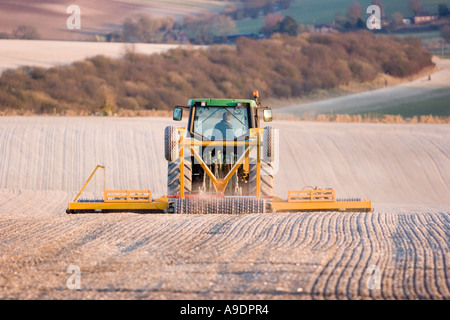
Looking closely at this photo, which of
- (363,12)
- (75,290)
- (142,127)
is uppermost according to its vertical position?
(363,12)

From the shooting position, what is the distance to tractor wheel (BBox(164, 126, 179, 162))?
495 inches

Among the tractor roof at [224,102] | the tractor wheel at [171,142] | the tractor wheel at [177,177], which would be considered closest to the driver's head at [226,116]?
the tractor roof at [224,102]

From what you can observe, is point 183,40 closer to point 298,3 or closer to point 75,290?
point 298,3

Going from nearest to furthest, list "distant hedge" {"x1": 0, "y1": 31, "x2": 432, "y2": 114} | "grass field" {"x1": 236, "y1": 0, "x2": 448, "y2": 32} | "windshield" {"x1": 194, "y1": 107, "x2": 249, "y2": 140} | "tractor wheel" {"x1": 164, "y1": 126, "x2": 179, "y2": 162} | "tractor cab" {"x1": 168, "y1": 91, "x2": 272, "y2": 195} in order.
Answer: "tractor wheel" {"x1": 164, "y1": 126, "x2": 179, "y2": 162} < "tractor cab" {"x1": 168, "y1": 91, "x2": 272, "y2": 195} < "windshield" {"x1": 194, "y1": 107, "x2": 249, "y2": 140} < "distant hedge" {"x1": 0, "y1": 31, "x2": 432, "y2": 114} < "grass field" {"x1": 236, "y1": 0, "x2": 448, "y2": 32}

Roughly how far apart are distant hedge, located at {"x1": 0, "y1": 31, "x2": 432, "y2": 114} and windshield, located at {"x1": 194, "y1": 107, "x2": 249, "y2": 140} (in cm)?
3006

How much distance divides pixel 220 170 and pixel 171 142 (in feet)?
4.41

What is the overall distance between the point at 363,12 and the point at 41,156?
4564 centimetres

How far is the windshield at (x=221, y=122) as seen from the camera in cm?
1379

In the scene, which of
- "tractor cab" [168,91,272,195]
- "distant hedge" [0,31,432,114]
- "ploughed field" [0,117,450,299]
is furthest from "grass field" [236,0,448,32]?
"tractor cab" [168,91,272,195]

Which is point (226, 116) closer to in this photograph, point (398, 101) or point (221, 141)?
point (221, 141)

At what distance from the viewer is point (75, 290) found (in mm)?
7797

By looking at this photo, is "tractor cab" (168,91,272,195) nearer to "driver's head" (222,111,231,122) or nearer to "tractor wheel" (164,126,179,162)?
→ "driver's head" (222,111,231,122)

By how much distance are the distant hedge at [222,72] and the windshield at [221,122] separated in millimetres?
30064

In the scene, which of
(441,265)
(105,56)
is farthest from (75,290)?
(105,56)
